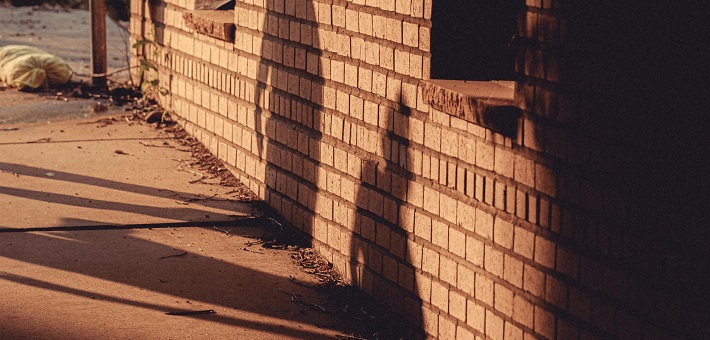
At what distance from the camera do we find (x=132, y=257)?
5.14 metres

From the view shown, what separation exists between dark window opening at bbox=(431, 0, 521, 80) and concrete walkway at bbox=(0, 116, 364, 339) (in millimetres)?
1140

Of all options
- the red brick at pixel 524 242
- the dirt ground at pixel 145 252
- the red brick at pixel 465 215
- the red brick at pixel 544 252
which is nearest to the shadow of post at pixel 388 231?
the dirt ground at pixel 145 252

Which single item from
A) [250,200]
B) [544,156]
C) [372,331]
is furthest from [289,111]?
[544,156]

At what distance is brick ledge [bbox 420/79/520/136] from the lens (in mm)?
3602

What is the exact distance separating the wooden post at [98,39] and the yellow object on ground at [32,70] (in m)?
0.25

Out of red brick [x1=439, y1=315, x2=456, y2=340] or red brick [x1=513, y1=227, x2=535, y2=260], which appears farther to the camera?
red brick [x1=439, y1=315, x2=456, y2=340]

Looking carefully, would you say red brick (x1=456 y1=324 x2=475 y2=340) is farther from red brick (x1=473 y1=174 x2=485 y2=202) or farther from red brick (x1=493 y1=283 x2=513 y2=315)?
red brick (x1=473 y1=174 x2=485 y2=202)

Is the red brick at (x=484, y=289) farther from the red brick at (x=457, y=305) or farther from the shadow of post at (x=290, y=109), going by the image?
the shadow of post at (x=290, y=109)

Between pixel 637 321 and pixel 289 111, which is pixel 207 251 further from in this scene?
pixel 637 321

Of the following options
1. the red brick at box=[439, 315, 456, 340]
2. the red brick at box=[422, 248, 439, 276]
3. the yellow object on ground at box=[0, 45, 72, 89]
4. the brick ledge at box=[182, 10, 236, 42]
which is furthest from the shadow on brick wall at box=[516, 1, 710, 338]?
the yellow object on ground at box=[0, 45, 72, 89]

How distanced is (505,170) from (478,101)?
246mm

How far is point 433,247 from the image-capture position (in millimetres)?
4164

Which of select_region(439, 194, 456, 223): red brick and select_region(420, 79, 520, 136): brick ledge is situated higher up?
select_region(420, 79, 520, 136): brick ledge

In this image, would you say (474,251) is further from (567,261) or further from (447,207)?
(567,261)
